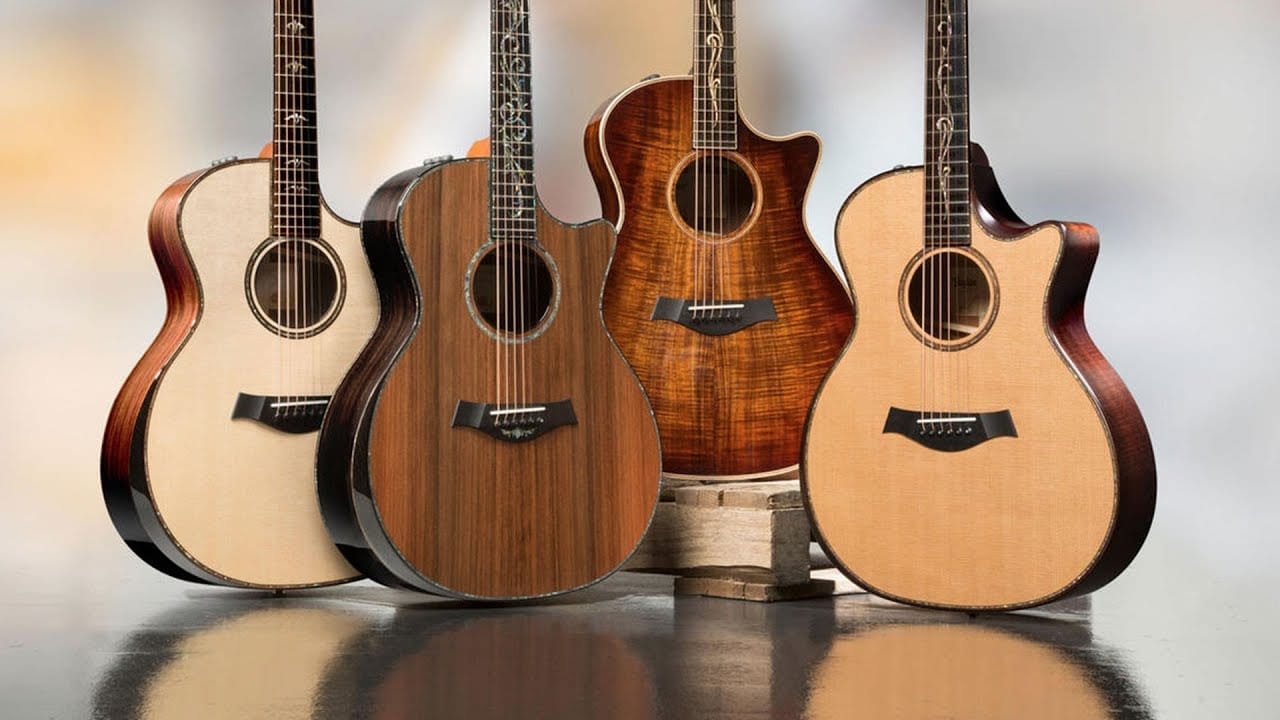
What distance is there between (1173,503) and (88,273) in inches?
137

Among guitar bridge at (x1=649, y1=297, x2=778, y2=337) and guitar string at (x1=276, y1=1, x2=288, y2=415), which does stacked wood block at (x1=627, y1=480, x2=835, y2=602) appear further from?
guitar string at (x1=276, y1=1, x2=288, y2=415)

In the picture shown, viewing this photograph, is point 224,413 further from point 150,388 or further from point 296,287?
point 296,287

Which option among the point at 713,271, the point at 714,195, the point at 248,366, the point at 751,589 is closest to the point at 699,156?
the point at 714,195

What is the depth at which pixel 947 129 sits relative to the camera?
3.79m

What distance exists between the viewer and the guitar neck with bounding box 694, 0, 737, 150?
4402 millimetres

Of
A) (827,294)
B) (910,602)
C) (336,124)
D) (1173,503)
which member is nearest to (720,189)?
(827,294)

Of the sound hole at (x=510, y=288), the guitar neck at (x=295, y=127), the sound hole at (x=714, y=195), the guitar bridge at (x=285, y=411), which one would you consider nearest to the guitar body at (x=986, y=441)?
the sound hole at (x=714, y=195)

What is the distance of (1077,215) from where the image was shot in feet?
18.6

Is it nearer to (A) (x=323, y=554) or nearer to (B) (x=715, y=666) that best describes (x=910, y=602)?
(B) (x=715, y=666)

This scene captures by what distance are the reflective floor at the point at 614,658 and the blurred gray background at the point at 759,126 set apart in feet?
4.48

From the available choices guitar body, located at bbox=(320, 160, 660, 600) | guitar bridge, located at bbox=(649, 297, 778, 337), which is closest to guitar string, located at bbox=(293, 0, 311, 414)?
guitar body, located at bbox=(320, 160, 660, 600)

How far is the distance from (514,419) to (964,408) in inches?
38.5

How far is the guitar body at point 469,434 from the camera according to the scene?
3705mm

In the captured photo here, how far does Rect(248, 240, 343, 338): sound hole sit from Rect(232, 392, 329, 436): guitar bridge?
16cm
